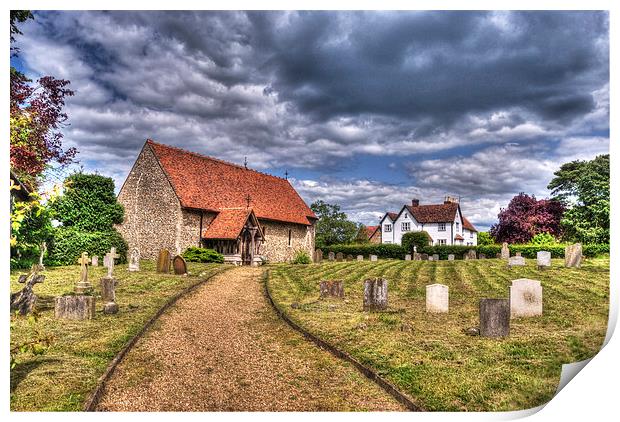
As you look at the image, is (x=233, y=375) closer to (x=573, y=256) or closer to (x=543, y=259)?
(x=573, y=256)

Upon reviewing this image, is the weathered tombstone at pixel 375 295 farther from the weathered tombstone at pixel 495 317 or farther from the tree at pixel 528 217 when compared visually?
the tree at pixel 528 217

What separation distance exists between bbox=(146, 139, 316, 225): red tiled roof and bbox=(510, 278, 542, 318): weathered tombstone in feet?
38.9

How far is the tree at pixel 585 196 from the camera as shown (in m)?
7.52

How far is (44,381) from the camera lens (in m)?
5.17


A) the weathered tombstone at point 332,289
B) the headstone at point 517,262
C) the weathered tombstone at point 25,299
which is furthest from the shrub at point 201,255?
the headstone at point 517,262

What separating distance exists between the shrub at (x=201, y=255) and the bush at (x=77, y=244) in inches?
139

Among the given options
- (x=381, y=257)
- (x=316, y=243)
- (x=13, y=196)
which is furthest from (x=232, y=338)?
(x=316, y=243)

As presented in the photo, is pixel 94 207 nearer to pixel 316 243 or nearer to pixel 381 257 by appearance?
pixel 381 257

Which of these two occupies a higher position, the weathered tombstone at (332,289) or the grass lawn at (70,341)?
the weathered tombstone at (332,289)

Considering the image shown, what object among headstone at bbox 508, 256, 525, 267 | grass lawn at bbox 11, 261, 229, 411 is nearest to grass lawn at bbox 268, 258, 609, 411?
grass lawn at bbox 11, 261, 229, 411

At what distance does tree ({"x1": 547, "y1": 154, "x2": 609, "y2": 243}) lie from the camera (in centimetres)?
752

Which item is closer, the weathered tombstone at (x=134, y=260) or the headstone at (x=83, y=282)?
the headstone at (x=83, y=282)

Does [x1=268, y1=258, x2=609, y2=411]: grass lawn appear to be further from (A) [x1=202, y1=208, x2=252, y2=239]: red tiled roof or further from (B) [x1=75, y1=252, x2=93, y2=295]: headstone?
A: (A) [x1=202, y1=208, x2=252, y2=239]: red tiled roof

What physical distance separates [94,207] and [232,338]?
9.11 metres
